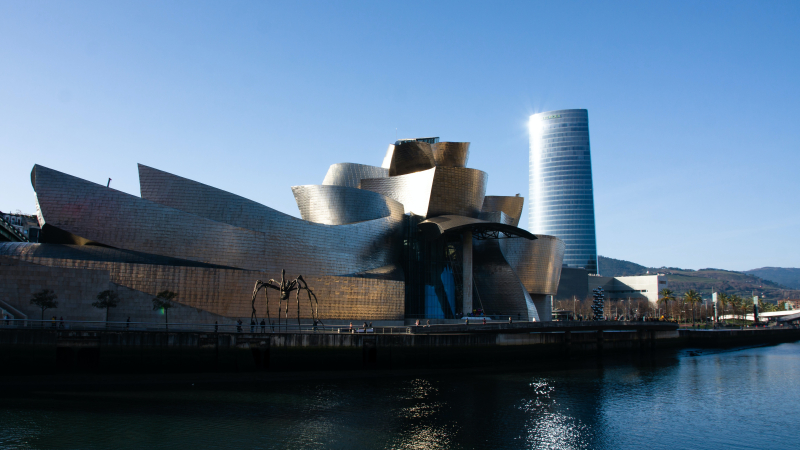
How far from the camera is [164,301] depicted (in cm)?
3316

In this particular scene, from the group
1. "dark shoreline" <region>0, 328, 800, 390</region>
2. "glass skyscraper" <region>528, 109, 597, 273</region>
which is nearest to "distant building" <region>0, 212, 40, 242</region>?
"dark shoreline" <region>0, 328, 800, 390</region>

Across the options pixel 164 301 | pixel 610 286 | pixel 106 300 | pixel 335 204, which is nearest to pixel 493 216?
pixel 335 204

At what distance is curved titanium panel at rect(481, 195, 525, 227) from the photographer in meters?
60.3

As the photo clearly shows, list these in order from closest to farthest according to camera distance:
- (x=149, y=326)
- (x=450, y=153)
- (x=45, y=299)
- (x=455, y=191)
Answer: (x=45, y=299), (x=149, y=326), (x=455, y=191), (x=450, y=153)

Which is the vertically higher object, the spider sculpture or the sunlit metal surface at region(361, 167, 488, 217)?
the sunlit metal surface at region(361, 167, 488, 217)

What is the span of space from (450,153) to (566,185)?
113325mm

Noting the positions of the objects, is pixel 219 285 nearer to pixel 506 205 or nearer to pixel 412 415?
pixel 412 415

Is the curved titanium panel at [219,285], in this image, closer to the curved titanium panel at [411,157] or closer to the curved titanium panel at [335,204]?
the curved titanium panel at [335,204]

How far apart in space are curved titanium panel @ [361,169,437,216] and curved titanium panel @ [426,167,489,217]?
0.52 metres

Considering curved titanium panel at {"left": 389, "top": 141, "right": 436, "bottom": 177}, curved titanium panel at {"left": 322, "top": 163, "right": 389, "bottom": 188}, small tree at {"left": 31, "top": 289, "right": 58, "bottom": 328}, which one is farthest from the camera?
curved titanium panel at {"left": 322, "top": 163, "right": 389, "bottom": 188}

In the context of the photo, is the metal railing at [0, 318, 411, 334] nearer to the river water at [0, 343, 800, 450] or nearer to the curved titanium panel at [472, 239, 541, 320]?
the river water at [0, 343, 800, 450]

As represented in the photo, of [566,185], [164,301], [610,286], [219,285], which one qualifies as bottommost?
[164,301]

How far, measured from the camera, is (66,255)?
108 ft

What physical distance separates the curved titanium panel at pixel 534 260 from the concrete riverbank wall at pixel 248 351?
15.2m
